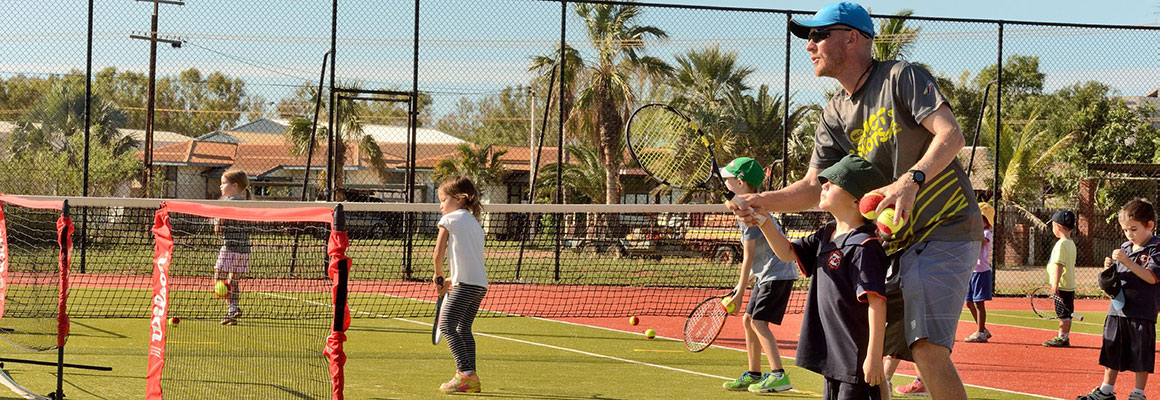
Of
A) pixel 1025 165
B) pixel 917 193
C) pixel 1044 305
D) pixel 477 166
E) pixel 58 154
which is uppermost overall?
pixel 1025 165

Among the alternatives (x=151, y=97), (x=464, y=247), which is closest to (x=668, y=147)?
(x=464, y=247)

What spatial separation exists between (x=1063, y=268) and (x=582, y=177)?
26.0 m

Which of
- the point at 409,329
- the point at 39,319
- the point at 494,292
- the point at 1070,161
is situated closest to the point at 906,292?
the point at 409,329

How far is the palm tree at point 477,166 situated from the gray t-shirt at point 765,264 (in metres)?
31.1

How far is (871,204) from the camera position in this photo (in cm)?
392

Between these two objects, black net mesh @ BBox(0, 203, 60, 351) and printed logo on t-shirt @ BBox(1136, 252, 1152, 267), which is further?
black net mesh @ BBox(0, 203, 60, 351)

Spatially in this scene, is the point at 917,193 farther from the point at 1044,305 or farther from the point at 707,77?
the point at 707,77

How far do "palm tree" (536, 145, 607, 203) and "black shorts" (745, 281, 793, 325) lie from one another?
88.3 ft

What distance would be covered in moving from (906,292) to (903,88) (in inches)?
29.6

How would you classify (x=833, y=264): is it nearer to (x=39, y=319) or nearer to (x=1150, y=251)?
(x=1150, y=251)

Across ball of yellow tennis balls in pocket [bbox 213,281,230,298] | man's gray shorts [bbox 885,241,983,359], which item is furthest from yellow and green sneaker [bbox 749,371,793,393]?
ball of yellow tennis balls in pocket [bbox 213,281,230,298]

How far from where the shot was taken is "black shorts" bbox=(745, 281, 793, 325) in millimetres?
6984

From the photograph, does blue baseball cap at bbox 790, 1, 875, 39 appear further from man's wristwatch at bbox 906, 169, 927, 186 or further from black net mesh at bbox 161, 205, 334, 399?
black net mesh at bbox 161, 205, 334, 399

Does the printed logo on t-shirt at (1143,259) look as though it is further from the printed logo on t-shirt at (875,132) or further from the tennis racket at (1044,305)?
the tennis racket at (1044,305)
